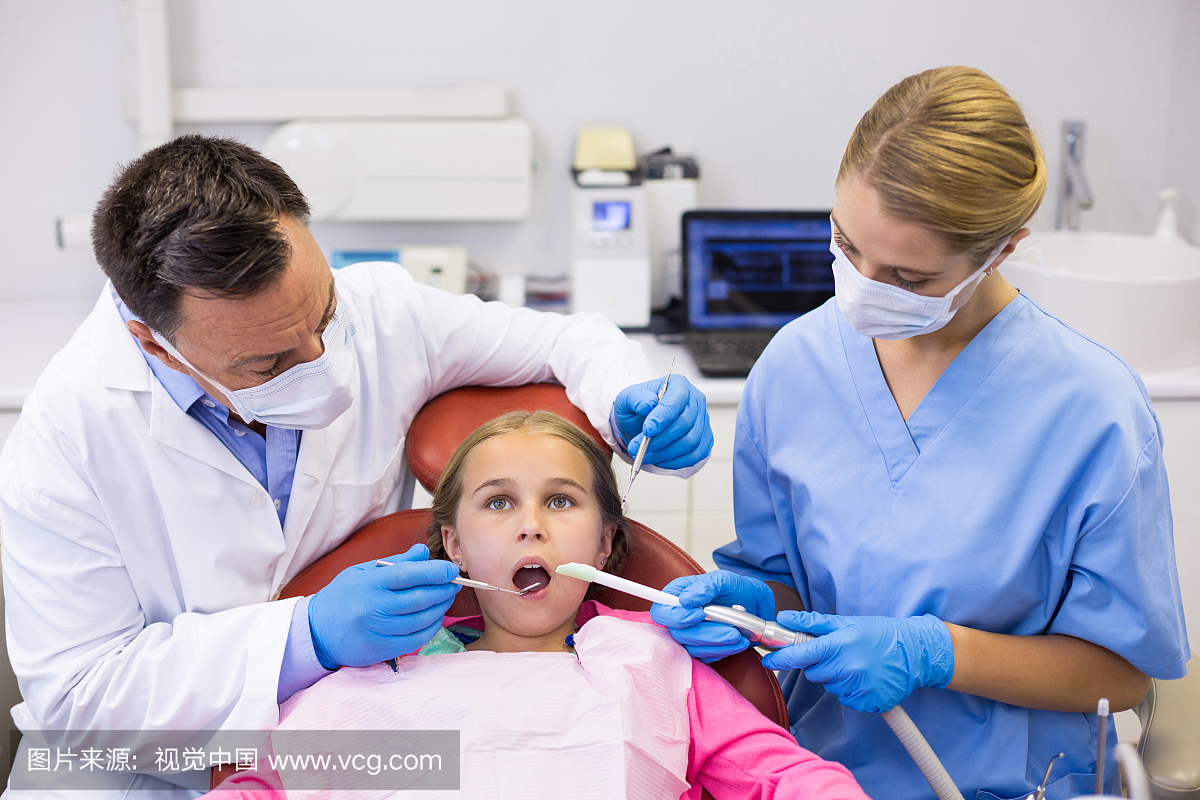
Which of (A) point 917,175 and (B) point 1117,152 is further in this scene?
(B) point 1117,152

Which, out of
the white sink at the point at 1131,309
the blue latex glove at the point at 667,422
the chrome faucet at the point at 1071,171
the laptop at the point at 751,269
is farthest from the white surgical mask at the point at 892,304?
the chrome faucet at the point at 1071,171

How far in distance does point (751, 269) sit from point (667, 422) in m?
1.21

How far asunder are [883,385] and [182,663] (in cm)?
99

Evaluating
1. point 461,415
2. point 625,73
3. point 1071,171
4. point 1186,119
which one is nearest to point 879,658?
point 461,415

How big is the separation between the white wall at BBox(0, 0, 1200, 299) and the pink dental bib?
1.68 m

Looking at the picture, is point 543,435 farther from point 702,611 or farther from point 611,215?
point 611,215

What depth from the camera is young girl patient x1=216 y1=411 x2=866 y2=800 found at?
1.12 meters

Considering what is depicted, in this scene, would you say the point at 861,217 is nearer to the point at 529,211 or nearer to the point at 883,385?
the point at 883,385

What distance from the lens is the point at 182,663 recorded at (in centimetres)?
115

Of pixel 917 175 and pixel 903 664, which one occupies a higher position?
pixel 917 175

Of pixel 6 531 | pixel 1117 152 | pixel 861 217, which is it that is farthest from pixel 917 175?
pixel 1117 152

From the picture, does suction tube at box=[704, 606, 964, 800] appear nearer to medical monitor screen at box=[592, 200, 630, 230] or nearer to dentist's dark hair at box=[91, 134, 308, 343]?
dentist's dark hair at box=[91, 134, 308, 343]

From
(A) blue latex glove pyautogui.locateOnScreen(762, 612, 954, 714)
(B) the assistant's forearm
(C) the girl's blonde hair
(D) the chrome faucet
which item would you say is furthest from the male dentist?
(D) the chrome faucet

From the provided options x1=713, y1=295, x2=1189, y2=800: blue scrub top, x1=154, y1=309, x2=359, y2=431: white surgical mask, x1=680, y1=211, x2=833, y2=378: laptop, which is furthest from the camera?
x1=680, y1=211, x2=833, y2=378: laptop
